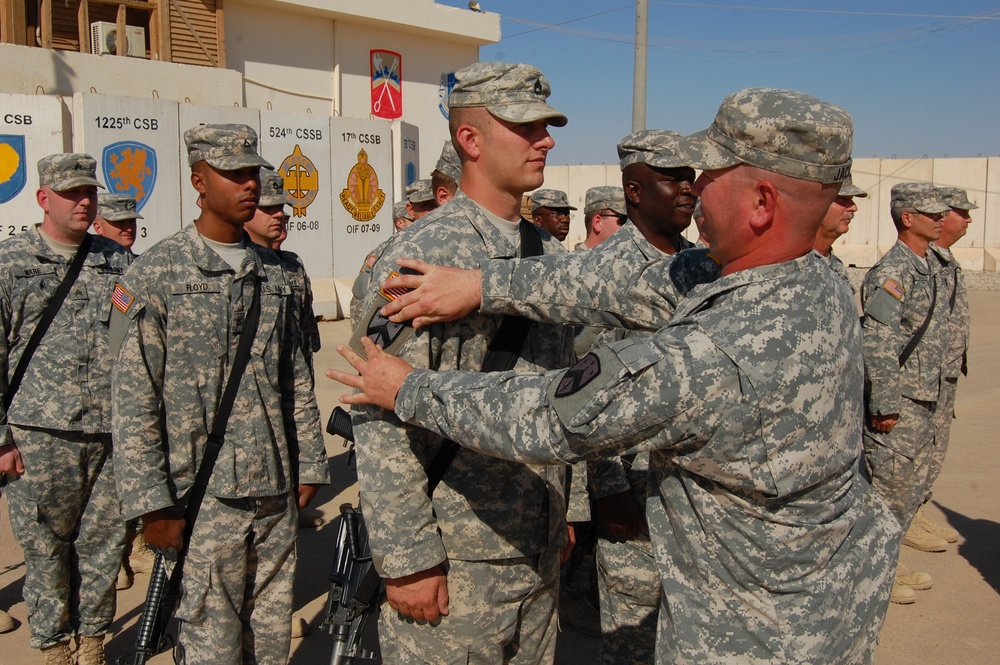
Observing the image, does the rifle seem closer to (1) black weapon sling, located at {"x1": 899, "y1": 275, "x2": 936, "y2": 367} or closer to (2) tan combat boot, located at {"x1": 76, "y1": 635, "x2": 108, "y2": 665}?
(2) tan combat boot, located at {"x1": 76, "y1": 635, "x2": 108, "y2": 665}

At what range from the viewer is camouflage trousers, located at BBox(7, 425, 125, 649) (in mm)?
3881

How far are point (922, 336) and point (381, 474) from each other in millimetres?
4181

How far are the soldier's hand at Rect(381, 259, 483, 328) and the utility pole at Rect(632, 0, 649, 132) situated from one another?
33.0 ft

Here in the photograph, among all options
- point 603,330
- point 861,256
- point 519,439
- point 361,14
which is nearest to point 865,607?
point 519,439

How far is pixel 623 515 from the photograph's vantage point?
3279mm

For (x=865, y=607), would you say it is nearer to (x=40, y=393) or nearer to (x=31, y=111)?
(x=40, y=393)

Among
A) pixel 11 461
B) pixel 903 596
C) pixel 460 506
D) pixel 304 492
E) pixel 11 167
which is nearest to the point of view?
pixel 460 506

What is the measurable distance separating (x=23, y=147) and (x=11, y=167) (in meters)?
0.32

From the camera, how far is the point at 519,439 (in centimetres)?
176

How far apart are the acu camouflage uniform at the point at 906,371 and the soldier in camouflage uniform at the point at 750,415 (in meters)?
3.35

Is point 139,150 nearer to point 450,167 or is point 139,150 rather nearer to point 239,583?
point 450,167

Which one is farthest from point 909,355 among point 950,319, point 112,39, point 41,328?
point 112,39

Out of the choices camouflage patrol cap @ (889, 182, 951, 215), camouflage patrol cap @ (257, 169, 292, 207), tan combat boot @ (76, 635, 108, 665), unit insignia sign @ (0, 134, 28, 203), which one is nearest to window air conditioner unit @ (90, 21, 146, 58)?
unit insignia sign @ (0, 134, 28, 203)

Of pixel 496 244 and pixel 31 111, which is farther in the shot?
pixel 31 111
